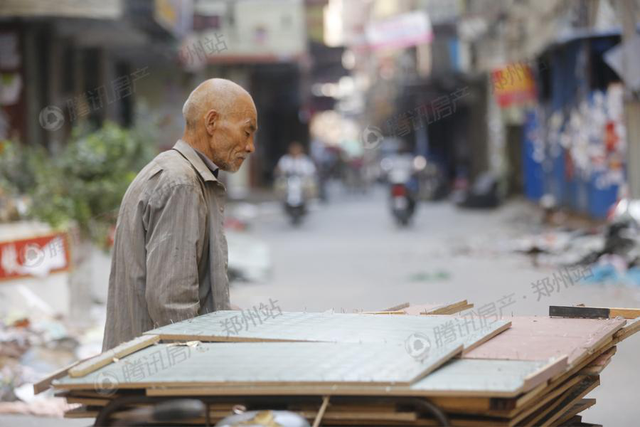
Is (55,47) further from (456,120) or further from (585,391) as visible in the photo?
(456,120)

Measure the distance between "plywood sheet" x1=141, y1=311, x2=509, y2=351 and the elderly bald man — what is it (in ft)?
0.62

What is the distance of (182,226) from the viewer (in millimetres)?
3307

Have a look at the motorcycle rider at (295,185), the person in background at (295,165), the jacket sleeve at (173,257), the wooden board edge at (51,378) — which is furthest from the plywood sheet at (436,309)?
the person in background at (295,165)

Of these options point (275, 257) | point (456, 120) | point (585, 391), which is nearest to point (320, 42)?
point (456, 120)

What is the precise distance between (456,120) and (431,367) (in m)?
41.0

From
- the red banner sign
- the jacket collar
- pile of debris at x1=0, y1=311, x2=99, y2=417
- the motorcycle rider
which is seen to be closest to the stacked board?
the jacket collar

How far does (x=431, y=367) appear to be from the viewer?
2.49 m

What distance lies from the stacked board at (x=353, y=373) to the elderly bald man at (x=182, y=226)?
25 cm

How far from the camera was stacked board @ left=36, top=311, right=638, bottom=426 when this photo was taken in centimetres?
245

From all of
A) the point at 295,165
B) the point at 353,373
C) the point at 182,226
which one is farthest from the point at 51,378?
the point at 295,165

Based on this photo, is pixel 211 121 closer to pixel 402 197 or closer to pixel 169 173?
pixel 169 173

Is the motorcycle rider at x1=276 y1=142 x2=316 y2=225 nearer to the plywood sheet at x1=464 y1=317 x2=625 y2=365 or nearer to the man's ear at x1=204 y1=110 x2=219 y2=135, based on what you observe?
the man's ear at x1=204 y1=110 x2=219 y2=135

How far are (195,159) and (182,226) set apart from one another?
0.34 metres

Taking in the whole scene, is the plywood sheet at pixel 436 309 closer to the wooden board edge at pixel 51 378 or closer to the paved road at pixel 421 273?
the wooden board edge at pixel 51 378
